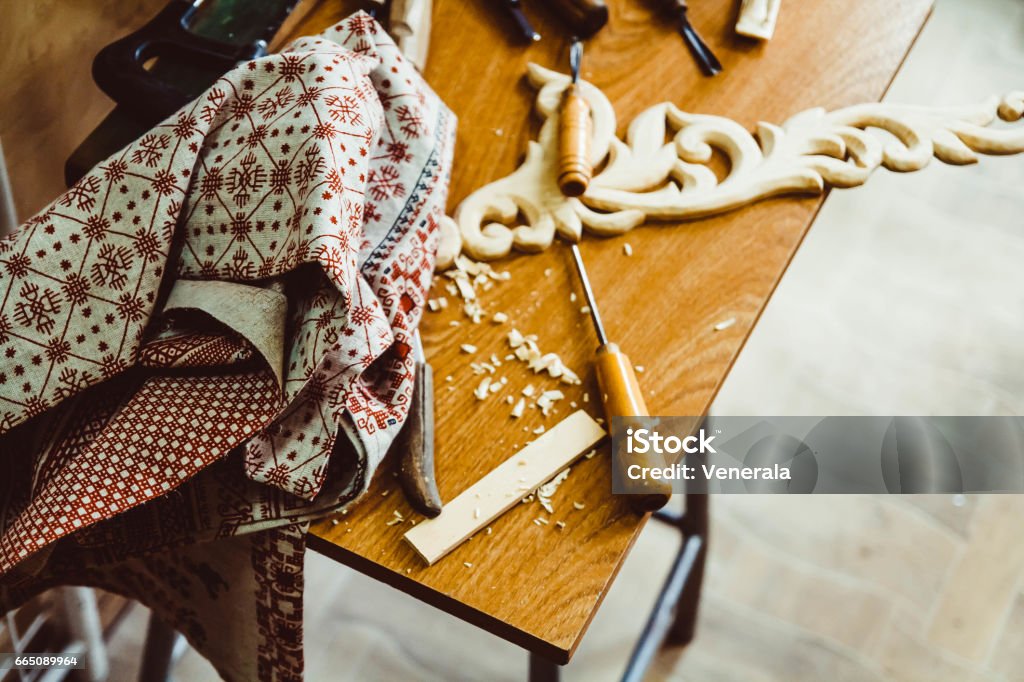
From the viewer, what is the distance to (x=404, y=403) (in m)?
0.64

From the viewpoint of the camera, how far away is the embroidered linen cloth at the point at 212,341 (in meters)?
0.57

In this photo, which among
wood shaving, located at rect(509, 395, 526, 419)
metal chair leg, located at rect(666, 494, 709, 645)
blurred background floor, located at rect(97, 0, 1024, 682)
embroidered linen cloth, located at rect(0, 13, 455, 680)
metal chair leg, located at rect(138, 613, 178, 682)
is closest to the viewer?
embroidered linen cloth, located at rect(0, 13, 455, 680)

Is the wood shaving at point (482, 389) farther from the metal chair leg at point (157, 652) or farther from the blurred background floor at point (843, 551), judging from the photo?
the blurred background floor at point (843, 551)

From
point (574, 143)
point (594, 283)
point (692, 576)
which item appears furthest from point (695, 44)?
point (692, 576)

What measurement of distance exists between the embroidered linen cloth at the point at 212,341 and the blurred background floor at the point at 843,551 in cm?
77

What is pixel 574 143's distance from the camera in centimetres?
78

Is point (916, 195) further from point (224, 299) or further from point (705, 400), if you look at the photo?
point (224, 299)

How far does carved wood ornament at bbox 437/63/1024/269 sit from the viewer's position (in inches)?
30.3

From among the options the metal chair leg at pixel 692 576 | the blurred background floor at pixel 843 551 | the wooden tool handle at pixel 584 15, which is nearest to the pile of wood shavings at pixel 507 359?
the wooden tool handle at pixel 584 15

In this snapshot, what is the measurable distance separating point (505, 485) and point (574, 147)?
0.32 metres

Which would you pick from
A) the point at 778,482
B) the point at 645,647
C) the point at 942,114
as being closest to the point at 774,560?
the point at 778,482

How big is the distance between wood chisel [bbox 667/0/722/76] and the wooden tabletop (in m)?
0.01

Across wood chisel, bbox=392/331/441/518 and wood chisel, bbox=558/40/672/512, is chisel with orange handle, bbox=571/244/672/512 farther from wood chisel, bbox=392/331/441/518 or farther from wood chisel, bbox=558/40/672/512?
wood chisel, bbox=392/331/441/518

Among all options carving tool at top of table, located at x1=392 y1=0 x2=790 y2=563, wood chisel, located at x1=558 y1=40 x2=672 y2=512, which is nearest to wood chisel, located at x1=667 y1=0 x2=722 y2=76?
carving tool at top of table, located at x1=392 y1=0 x2=790 y2=563
